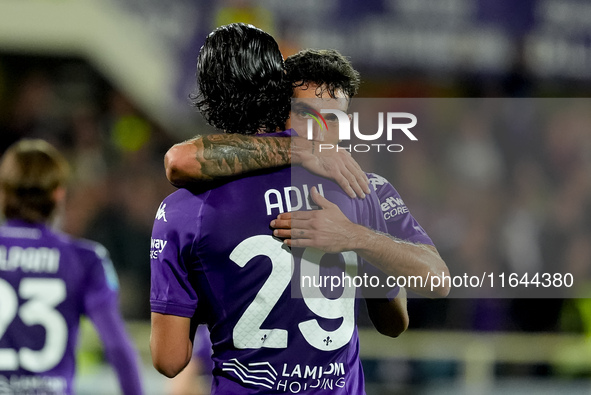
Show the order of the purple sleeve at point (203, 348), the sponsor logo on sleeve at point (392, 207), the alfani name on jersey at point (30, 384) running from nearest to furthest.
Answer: the sponsor logo on sleeve at point (392, 207) < the alfani name on jersey at point (30, 384) < the purple sleeve at point (203, 348)

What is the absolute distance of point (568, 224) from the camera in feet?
27.8

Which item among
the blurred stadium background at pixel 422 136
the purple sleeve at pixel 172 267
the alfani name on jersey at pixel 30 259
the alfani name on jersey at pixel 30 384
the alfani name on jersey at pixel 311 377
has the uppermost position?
the blurred stadium background at pixel 422 136

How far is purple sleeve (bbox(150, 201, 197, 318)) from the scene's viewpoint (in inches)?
82.4

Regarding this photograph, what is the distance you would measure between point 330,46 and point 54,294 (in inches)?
228

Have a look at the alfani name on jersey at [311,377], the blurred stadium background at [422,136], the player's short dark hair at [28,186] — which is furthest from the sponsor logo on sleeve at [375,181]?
the blurred stadium background at [422,136]

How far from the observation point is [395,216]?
2.30m

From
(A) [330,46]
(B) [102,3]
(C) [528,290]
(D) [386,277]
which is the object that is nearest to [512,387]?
(C) [528,290]

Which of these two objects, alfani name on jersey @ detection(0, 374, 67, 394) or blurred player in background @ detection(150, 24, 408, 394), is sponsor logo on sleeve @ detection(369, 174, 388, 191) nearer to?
blurred player in background @ detection(150, 24, 408, 394)

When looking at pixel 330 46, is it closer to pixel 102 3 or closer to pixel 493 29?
pixel 493 29

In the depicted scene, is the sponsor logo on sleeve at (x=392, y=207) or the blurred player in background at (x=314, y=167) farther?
the sponsor logo on sleeve at (x=392, y=207)

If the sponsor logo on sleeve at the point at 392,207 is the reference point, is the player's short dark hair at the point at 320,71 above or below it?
above

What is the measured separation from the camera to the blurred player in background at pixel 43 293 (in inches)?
134

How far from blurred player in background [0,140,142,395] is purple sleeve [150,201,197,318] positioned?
4.58ft

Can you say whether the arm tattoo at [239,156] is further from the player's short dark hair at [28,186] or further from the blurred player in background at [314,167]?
the player's short dark hair at [28,186]
